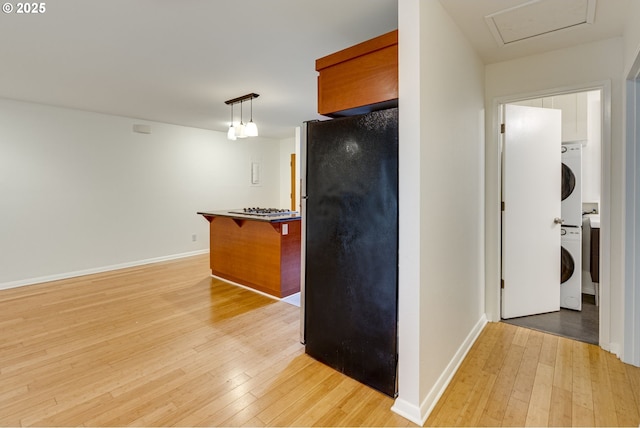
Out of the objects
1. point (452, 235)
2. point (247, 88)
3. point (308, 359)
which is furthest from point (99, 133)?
point (452, 235)

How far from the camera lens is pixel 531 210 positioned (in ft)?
9.62

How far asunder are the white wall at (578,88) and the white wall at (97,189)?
5.04 meters

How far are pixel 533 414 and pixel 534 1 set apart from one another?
2372mm

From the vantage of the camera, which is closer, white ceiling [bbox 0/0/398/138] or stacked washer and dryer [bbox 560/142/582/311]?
white ceiling [bbox 0/0/398/138]

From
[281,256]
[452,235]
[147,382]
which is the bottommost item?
[147,382]

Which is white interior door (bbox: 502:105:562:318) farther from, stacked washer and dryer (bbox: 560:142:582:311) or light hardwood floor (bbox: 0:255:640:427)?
light hardwood floor (bbox: 0:255:640:427)

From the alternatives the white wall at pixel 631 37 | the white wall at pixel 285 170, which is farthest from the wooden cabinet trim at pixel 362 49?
the white wall at pixel 285 170

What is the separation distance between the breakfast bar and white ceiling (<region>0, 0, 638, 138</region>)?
160cm

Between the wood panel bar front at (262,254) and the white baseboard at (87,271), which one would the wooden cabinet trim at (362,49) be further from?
the white baseboard at (87,271)

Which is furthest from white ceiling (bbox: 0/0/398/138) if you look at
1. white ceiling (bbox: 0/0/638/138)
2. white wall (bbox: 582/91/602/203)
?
white wall (bbox: 582/91/602/203)

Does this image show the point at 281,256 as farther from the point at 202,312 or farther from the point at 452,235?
the point at 452,235

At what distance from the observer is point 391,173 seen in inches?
69.0

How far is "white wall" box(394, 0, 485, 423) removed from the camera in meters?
1.60

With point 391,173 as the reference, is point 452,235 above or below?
below
